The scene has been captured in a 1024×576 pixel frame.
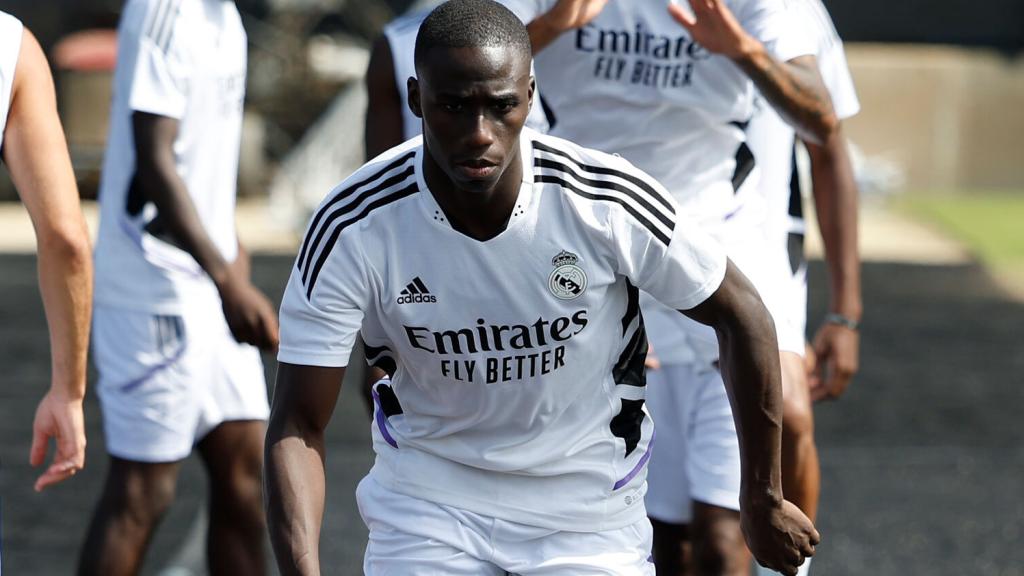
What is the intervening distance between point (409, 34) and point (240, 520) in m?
1.55

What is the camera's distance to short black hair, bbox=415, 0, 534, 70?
10.3ft

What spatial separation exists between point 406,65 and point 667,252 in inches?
57.0

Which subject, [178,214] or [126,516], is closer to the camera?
[178,214]

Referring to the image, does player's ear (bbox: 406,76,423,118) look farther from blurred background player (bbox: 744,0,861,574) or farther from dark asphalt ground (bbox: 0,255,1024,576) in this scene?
dark asphalt ground (bbox: 0,255,1024,576)

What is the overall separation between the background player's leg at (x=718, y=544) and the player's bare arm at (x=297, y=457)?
A: 56.6 inches

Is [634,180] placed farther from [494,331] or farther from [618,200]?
[494,331]

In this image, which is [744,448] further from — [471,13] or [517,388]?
[471,13]

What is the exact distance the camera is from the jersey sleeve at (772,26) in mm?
4312

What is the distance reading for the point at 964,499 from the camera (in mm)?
7449

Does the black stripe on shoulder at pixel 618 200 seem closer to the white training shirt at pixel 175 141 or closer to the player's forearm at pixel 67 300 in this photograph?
the player's forearm at pixel 67 300

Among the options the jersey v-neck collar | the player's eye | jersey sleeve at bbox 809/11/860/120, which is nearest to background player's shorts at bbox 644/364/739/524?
jersey sleeve at bbox 809/11/860/120

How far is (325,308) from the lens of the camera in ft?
10.8

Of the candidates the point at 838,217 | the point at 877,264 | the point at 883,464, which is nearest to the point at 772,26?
the point at 838,217

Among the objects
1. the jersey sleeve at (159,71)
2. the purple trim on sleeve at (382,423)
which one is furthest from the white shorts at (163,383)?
the purple trim on sleeve at (382,423)
